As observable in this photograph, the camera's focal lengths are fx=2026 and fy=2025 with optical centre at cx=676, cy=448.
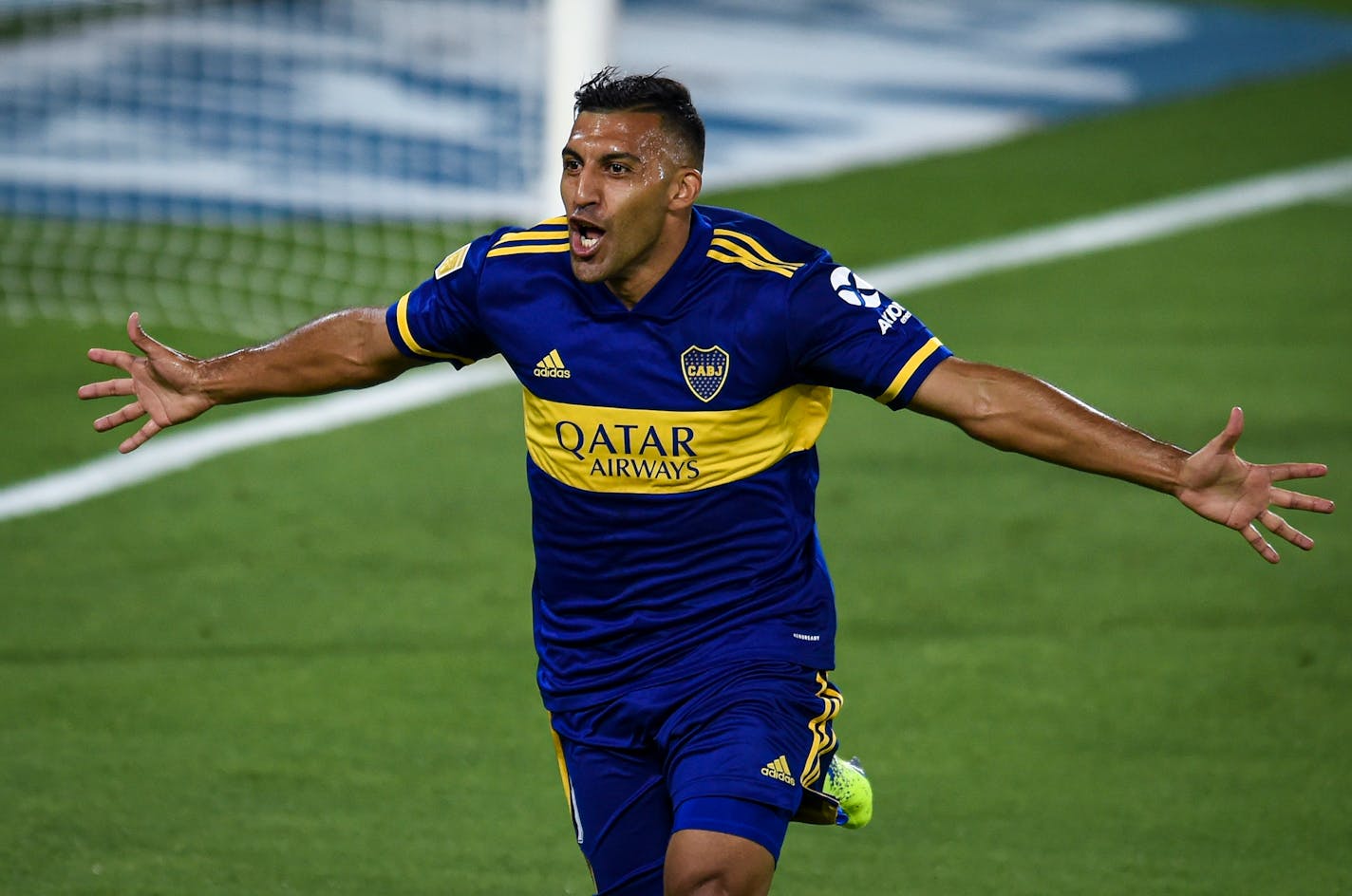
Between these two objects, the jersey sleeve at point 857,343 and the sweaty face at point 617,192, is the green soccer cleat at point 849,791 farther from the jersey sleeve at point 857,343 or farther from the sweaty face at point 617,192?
the sweaty face at point 617,192

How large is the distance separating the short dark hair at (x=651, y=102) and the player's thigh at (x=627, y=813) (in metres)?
1.30

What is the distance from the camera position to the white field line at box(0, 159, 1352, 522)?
8.85 meters

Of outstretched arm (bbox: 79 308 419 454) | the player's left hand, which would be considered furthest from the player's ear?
the player's left hand

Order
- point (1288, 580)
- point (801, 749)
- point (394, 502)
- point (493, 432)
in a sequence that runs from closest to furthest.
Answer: point (801, 749), point (1288, 580), point (394, 502), point (493, 432)

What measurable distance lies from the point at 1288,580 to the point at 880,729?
2132mm

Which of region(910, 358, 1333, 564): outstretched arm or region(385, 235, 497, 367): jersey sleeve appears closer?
region(910, 358, 1333, 564): outstretched arm

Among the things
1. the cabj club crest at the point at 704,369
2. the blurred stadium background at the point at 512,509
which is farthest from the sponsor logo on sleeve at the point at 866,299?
the blurred stadium background at the point at 512,509

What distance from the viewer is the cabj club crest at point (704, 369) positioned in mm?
4250

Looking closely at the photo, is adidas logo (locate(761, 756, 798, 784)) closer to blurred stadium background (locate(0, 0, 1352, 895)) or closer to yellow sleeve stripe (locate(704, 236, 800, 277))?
yellow sleeve stripe (locate(704, 236, 800, 277))

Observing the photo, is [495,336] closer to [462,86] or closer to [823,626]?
[823,626]

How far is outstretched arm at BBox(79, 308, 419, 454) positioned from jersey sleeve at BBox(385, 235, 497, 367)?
0.21 feet

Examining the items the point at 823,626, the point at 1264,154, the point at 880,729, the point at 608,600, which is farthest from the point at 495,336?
the point at 1264,154

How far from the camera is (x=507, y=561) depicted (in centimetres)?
795

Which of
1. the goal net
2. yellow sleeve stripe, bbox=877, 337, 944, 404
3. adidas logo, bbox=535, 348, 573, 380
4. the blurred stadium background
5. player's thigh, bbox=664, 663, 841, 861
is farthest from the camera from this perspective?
the goal net
